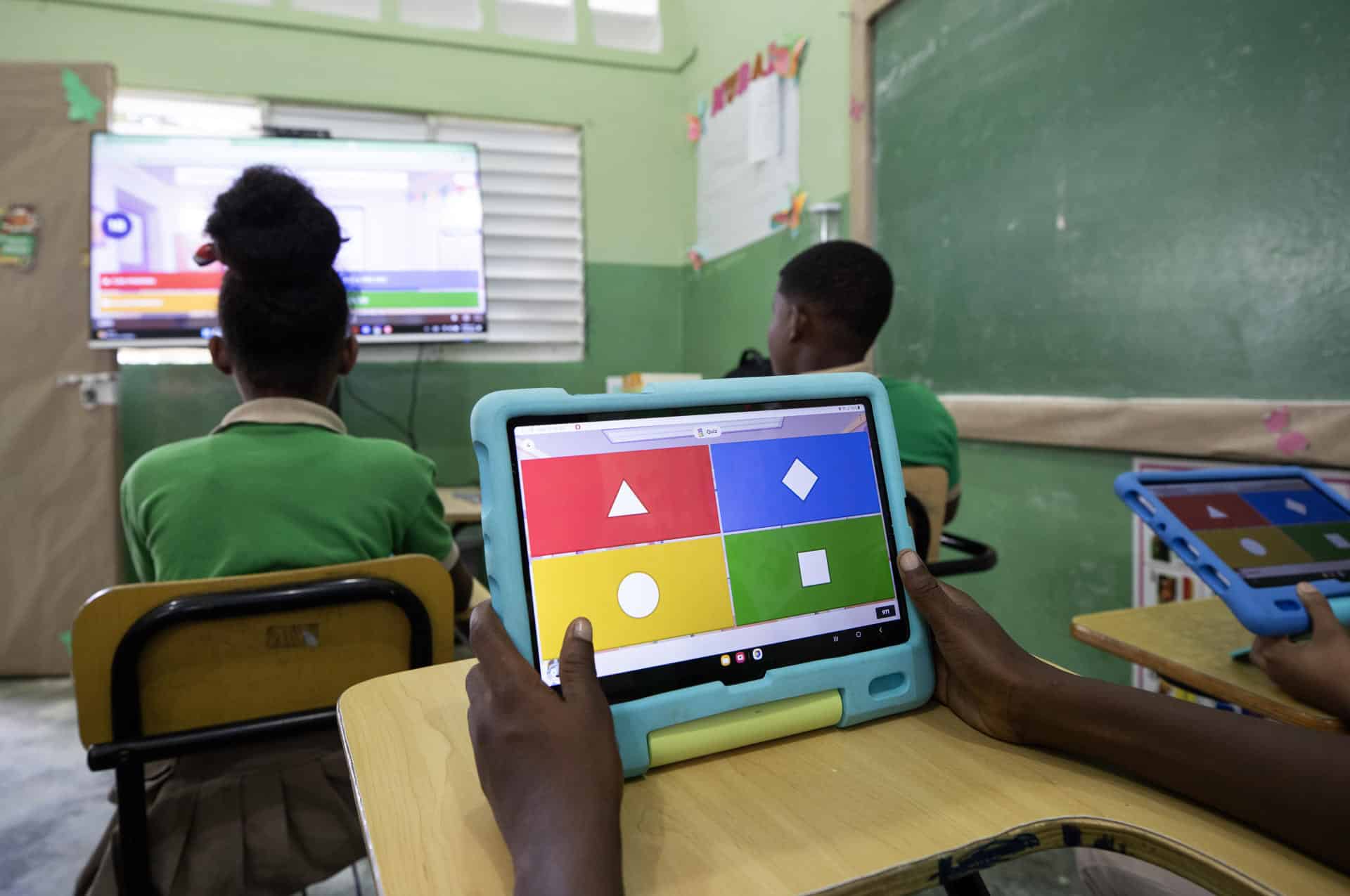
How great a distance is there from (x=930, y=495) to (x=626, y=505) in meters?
0.93

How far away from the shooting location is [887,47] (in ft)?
6.98

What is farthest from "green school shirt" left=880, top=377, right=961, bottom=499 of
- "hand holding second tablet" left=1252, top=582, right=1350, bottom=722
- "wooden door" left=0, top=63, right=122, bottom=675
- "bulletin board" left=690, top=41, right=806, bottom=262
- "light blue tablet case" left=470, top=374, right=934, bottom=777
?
"wooden door" left=0, top=63, right=122, bottom=675

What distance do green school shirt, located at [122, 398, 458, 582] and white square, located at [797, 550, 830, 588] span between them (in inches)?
26.5

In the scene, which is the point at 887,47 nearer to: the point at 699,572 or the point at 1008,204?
the point at 1008,204

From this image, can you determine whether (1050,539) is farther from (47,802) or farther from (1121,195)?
(47,802)

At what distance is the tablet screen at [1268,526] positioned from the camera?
83 cm

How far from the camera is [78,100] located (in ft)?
8.20

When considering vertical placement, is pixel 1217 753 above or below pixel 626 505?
below

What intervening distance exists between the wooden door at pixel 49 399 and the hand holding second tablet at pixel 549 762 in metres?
2.74

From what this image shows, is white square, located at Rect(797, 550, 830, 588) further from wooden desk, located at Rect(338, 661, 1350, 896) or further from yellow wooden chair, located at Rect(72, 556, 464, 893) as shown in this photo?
yellow wooden chair, located at Rect(72, 556, 464, 893)

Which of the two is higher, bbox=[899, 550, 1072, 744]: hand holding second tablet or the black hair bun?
the black hair bun

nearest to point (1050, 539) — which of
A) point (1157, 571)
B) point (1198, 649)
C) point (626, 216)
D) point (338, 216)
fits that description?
point (1157, 571)

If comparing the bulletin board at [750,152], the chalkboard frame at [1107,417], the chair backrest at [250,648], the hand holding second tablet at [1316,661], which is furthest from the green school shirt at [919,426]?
the bulletin board at [750,152]

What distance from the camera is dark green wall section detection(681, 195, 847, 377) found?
2654 millimetres
